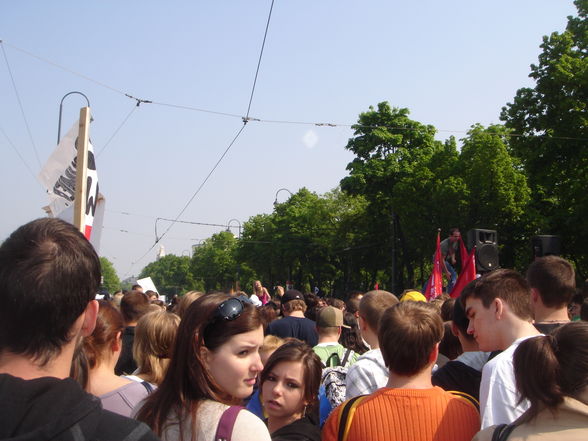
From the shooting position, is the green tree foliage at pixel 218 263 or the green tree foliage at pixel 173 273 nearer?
the green tree foliage at pixel 218 263

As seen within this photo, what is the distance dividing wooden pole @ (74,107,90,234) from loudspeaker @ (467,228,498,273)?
5509mm

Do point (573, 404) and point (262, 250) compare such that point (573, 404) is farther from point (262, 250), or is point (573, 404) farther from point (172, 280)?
point (172, 280)

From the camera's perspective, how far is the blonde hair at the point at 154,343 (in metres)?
4.22

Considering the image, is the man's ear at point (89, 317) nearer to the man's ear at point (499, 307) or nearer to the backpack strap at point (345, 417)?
the backpack strap at point (345, 417)

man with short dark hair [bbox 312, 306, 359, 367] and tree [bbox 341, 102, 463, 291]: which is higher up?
tree [bbox 341, 102, 463, 291]

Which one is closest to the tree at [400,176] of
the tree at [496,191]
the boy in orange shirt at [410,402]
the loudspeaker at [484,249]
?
the tree at [496,191]

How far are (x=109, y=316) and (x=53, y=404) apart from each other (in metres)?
2.57

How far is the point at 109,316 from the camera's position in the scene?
158 inches

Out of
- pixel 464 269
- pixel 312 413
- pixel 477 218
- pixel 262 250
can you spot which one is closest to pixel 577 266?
pixel 477 218

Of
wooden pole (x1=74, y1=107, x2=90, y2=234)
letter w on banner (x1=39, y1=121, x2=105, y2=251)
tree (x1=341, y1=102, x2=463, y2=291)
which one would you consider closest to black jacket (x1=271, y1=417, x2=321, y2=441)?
wooden pole (x1=74, y1=107, x2=90, y2=234)

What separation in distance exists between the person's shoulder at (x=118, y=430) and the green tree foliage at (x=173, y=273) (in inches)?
4829

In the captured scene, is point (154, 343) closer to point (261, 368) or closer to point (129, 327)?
point (261, 368)

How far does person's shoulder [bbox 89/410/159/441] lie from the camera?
158cm

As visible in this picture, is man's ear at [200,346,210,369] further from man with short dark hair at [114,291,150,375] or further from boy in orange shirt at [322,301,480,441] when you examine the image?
man with short dark hair at [114,291,150,375]
